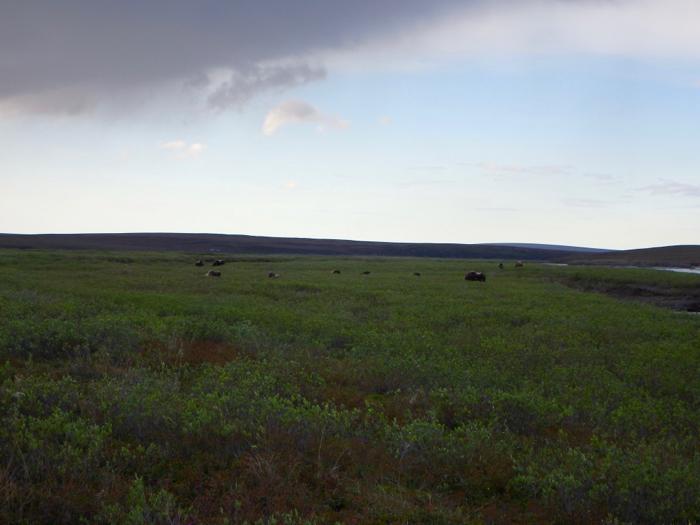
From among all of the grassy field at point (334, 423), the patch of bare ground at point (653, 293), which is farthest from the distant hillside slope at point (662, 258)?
the grassy field at point (334, 423)

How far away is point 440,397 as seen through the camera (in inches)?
364

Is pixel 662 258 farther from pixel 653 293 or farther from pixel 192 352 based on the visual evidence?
pixel 192 352

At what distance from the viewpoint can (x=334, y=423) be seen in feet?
23.5

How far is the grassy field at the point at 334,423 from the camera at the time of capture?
18.1 feet

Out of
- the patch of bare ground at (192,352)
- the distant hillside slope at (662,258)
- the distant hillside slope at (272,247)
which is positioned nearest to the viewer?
the patch of bare ground at (192,352)

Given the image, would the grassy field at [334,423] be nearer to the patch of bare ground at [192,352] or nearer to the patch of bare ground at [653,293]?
the patch of bare ground at [192,352]

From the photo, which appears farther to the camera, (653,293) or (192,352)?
(653,293)

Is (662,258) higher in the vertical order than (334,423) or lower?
higher

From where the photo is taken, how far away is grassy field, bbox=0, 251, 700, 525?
5.51 m

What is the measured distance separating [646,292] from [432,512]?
115 ft

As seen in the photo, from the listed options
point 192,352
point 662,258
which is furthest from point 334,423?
point 662,258

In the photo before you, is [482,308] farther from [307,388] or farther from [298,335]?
[307,388]

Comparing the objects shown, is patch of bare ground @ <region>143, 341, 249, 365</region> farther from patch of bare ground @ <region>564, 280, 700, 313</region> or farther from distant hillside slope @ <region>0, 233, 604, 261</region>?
distant hillside slope @ <region>0, 233, 604, 261</region>

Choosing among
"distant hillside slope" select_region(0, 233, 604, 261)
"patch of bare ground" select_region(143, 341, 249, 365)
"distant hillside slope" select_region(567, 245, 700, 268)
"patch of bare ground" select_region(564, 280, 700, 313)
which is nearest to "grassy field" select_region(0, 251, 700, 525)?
"patch of bare ground" select_region(143, 341, 249, 365)
